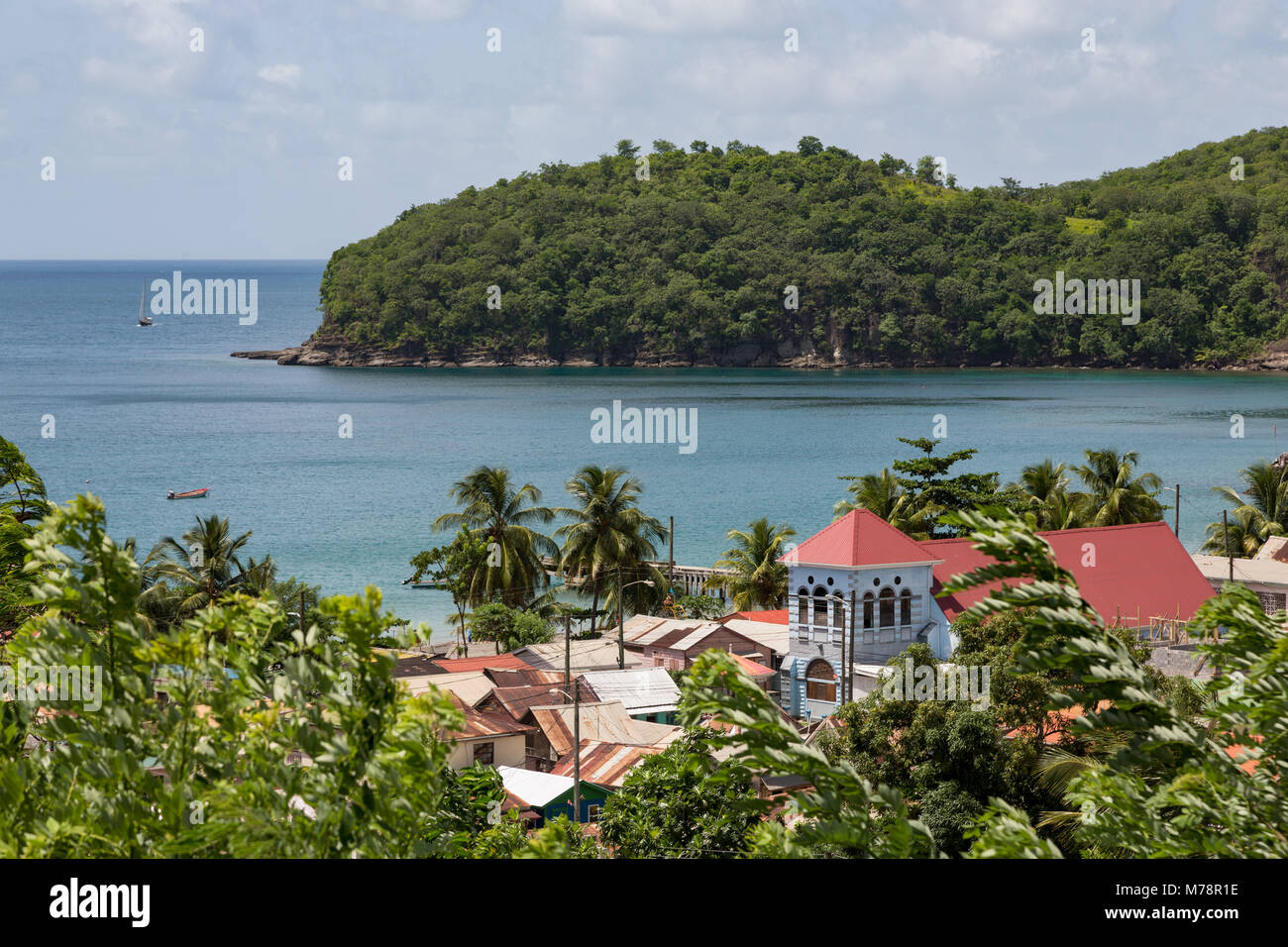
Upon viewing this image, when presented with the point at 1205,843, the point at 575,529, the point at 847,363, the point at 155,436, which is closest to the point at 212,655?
the point at 1205,843

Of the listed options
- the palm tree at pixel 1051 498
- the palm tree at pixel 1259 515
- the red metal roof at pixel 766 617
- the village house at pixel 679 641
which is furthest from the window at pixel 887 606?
the palm tree at pixel 1259 515

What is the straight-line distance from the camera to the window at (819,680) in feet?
103

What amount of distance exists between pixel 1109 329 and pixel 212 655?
6390 inches

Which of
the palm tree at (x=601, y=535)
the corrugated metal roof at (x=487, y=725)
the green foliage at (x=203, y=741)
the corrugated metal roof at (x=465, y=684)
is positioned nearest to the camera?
the green foliage at (x=203, y=741)

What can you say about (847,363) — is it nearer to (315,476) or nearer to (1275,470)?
(315,476)

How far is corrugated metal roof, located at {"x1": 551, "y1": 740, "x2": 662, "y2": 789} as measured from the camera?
24.9m

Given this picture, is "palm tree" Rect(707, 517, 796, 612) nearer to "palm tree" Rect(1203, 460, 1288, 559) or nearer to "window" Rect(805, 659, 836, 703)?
"window" Rect(805, 659, 836, 703)

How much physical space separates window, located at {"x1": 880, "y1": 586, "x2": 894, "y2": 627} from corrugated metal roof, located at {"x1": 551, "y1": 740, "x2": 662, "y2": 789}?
8138mm

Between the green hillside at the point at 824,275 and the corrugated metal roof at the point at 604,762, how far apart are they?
136m

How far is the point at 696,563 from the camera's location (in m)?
68.1

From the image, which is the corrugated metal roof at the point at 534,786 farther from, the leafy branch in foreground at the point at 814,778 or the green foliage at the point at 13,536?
the leafy branch in foreground at the point at 814,778

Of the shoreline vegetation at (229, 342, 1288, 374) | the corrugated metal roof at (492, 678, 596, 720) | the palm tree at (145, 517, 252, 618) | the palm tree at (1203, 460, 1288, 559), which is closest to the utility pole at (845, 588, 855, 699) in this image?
the corrugated metal roof at (492, 678, 596, 720)

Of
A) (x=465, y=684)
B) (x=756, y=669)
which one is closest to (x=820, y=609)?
(x=756, y=669)

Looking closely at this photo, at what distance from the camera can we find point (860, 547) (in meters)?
32.2
